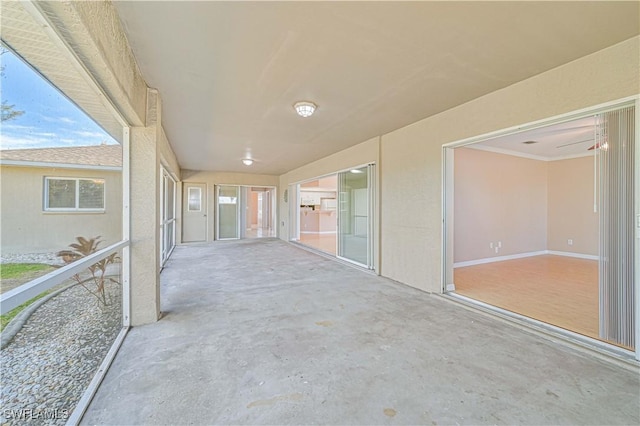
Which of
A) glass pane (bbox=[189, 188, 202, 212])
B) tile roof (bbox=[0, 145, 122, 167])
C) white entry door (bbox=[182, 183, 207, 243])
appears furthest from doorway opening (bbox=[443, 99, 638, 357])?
glass pane (bbox=[189, 188, 202, 212])

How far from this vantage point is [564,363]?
6.40 ft

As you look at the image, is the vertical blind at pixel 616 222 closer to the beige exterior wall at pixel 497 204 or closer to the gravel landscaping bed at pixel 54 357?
the beige exterior wall at pixel 497 204

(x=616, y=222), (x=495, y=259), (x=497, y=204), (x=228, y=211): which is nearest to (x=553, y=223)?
(x=497, y=204)

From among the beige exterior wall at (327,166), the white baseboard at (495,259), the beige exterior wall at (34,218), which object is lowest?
the white baseboard at (495,259)

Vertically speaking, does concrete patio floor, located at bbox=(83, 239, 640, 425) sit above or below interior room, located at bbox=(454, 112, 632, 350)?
below

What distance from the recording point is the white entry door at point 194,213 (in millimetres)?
8523

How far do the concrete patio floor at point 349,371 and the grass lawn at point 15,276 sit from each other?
0.79 metres

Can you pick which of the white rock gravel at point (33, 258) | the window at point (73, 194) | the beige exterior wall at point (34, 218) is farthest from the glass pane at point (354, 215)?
the white rock gravel at point (33, 258)

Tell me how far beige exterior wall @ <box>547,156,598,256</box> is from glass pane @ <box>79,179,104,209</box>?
878 cm

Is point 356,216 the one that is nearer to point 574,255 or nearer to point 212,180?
point 574,255

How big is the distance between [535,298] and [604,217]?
5.21 ft

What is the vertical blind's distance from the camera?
206 cm

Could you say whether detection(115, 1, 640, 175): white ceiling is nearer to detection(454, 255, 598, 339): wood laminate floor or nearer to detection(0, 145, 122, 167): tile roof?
detection(0, 145, 122, 167): tile roof

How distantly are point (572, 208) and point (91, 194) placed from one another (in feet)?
29.1
